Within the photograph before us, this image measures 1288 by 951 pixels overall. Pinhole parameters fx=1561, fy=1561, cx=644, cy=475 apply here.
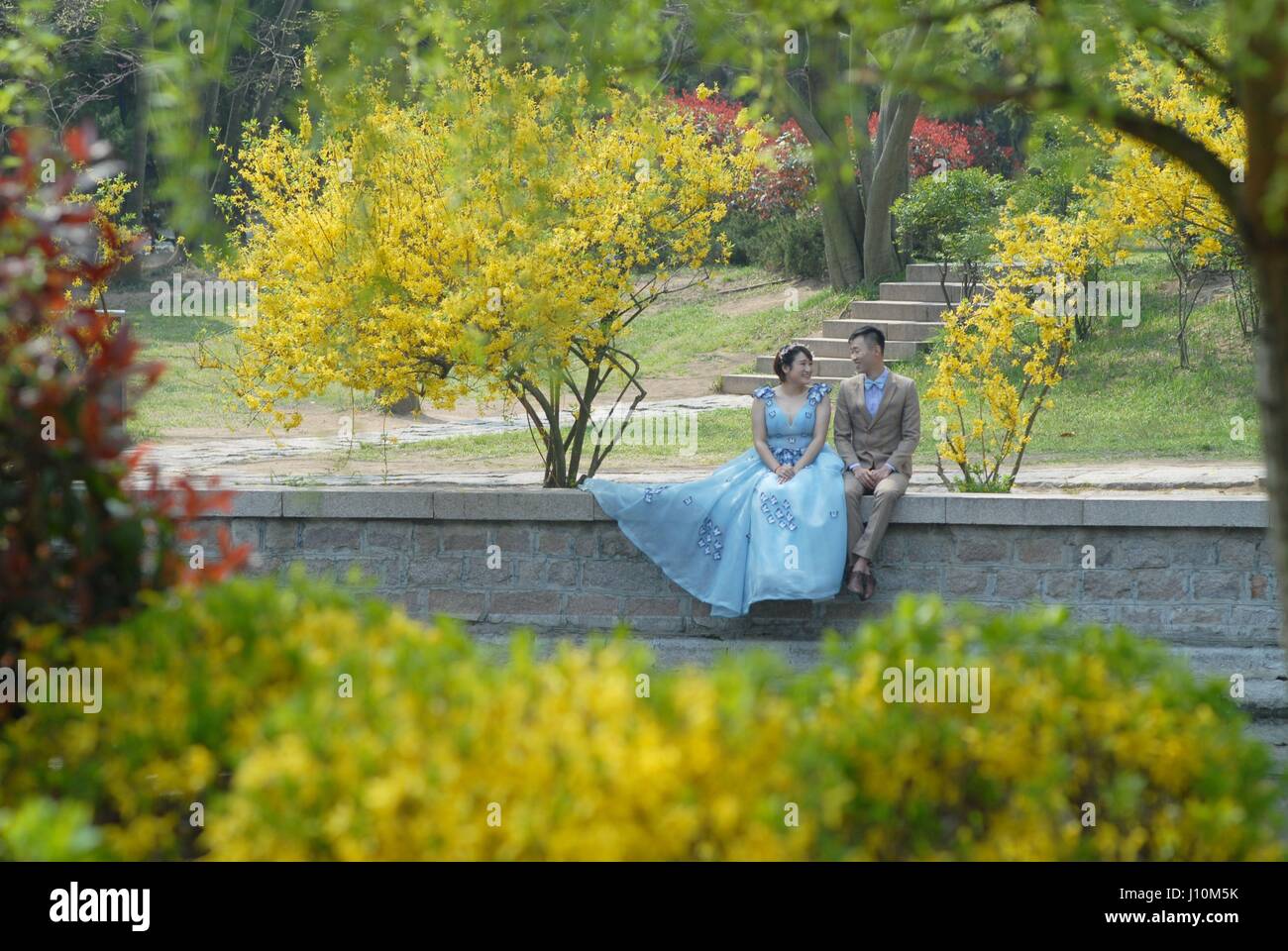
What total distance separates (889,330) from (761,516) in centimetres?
982

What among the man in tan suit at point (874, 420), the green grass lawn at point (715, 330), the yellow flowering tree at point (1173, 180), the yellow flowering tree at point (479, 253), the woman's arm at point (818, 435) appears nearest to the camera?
the man in tan suit at point (874, 420)

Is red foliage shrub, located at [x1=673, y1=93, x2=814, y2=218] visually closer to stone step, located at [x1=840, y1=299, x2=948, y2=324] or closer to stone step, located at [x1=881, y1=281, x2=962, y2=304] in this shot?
stone step, located at [x1=881, y1=281, x2=962, y2=304]

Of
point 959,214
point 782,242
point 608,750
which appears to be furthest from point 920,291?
point 608,750

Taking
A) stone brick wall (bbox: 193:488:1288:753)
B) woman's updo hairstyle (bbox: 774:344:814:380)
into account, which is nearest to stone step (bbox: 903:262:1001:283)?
woman's updo hairstyle (bbox: 774:344:814:380)

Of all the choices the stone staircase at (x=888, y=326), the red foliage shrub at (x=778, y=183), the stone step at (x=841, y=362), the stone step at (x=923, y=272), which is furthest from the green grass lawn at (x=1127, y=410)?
the red foliage shrub at (x=778, y=183)

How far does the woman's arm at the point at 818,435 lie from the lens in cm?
802

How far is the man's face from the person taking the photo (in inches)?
322

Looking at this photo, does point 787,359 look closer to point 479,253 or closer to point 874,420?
point 874,420

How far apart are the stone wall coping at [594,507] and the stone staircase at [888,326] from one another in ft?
27.8

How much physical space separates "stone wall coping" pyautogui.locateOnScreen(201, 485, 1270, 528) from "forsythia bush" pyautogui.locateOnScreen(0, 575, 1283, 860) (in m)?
3.73

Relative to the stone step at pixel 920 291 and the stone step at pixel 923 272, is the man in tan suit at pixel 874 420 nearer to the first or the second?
the stone step at pixel 920 291
